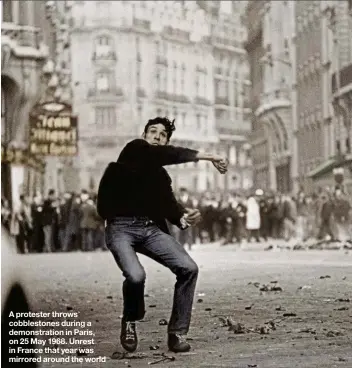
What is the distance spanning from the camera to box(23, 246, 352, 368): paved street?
5.65 metres

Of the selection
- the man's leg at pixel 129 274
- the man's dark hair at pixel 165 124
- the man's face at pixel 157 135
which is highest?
the man's dark hair at pixel 165 124

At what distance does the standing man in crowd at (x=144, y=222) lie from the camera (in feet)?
18.0

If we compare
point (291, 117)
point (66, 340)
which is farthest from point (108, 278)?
point (291, 117)

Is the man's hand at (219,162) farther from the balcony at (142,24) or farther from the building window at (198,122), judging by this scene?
the balcony at (142,24)

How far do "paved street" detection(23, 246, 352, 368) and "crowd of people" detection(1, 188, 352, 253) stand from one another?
11 centimetres

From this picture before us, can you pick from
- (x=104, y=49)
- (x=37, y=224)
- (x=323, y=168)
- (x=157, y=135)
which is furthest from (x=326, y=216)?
(x=37, y=224)

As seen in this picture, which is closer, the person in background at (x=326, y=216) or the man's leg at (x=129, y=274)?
the man's leg at (x=129, y=274)

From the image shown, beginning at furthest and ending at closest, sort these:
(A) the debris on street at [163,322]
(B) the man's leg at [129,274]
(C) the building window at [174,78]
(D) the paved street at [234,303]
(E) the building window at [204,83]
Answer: (E) the building window at [204,83]
(C) the building window at [174,78]
(A) the debris on street at [163,322]
(D) the paved street at [234,303]
(B) the man's leg at [129,274]

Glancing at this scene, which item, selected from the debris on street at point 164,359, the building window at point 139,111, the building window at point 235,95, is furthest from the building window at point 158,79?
the debris on street at point 164,359

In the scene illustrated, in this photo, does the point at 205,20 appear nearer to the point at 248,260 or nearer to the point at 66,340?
the point at 248,260

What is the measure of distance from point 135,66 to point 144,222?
1372 millimetres

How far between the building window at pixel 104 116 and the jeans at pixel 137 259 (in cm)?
107

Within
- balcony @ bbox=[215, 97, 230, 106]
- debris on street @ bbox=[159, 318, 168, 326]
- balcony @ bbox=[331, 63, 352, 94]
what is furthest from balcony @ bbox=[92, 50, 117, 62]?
debris on street @ bbox=[159, 318, 168, 326]

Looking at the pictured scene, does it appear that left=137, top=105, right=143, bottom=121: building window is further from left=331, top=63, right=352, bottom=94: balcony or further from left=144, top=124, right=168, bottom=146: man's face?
left=331, top=63, right=352, bottom=94: balcony
